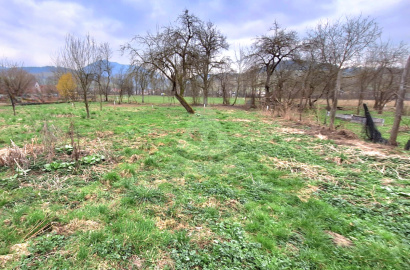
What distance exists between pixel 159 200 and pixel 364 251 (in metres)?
2.69

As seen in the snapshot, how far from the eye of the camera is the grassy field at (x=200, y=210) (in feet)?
6.20

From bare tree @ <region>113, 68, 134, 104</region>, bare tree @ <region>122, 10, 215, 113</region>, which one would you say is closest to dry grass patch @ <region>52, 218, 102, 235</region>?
bare tree @ <region>122, 10, 215, 113</region>

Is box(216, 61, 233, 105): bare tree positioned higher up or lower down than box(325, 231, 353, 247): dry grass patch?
higher up

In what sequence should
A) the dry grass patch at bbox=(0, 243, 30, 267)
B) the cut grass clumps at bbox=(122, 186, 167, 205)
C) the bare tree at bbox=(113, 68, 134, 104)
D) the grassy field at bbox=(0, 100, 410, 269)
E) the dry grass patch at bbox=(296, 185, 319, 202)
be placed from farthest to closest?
the bare tree at bbox=(113, 68, 134, 104) → the dry grass patch at bbox=(296, 185, 319, 202) → the cut grass clumps at bbox=(122, 186, 167, 205) → the grassy field at bbox=(0, 100, 410, 269) → the dry grass patch at bbox=(0, 243, 30, 267)

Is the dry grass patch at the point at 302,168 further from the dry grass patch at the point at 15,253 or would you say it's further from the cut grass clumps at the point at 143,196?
the dry grass patch at the point at 15,253

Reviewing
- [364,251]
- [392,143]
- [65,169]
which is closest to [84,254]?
[65,169]

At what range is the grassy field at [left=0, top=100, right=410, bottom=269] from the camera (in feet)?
6.20

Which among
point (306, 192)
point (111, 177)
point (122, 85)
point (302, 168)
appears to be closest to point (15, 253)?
point (111, 177)

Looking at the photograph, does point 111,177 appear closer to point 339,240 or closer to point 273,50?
point 339,240

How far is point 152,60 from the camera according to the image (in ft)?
Answer: 44.2

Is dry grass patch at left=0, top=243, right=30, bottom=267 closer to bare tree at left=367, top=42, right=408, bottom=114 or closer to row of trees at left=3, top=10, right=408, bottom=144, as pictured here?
row of trees at left=3, top=10, right=408, bottom=144

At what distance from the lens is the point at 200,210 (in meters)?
2.69

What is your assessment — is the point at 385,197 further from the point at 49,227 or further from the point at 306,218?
the point at 49,227

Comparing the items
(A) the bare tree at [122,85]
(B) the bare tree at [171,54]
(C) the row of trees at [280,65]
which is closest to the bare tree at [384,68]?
(C) the row of trees at [280,65]
